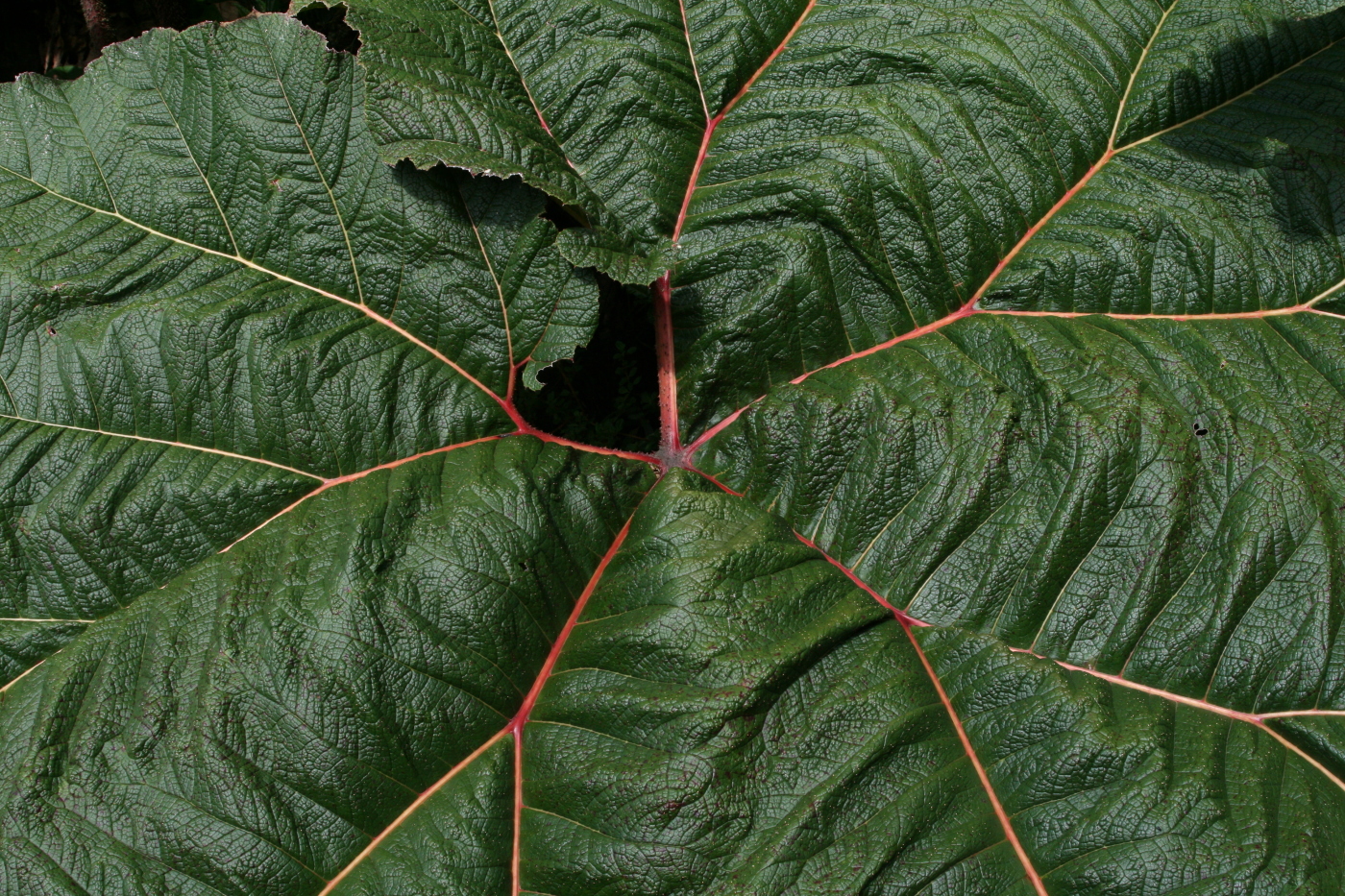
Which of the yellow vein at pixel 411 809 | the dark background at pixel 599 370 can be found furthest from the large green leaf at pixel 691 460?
the dark background at pixel 599 370

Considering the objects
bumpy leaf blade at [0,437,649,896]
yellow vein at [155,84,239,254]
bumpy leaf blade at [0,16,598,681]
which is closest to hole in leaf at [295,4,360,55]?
bumpy leaf blade at [0,16,598,681]

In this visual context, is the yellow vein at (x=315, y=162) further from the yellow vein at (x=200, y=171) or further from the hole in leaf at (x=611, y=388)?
the hole in leaf at (x=611, y=388)

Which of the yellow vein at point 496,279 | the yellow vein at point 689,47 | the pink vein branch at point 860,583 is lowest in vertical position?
the pink vein branch at point 860,583

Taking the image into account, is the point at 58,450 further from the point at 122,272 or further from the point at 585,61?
the point at 585,61

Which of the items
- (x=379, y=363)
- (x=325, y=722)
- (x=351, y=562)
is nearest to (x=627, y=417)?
(x=379, y=363)

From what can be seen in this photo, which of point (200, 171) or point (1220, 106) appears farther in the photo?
point (1220, 106)

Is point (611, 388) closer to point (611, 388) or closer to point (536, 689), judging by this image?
point (611, 388)

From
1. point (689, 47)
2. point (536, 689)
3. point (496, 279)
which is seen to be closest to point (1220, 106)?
point (689, 47)
